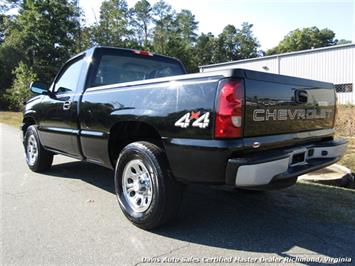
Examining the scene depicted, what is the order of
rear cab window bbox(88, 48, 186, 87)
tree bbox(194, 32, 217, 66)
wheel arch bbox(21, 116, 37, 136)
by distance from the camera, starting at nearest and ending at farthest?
rear cab window bbox(88, 48, 186, 87)
wheel arch bbox(21, 116, 37, 136)
tree bbox(194, 32, 217, 66)

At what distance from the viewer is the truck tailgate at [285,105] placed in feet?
11.1

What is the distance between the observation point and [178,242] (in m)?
3.69

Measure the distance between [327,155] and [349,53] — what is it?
2311 centimetres

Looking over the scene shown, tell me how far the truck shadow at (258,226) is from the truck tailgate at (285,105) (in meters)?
1.00

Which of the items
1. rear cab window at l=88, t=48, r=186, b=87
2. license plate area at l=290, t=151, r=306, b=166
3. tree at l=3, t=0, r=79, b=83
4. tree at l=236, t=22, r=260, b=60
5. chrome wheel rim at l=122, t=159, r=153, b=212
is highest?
tree at l=236, t=22, r=260, b=60

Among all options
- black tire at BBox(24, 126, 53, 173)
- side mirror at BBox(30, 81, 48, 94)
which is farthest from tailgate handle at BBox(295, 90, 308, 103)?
black tire at BBox(24, 126, 53, 173)

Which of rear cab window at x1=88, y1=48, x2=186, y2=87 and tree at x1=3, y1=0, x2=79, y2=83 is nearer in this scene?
rear cab window at x1=88, y1=48, x2=186, y2=87

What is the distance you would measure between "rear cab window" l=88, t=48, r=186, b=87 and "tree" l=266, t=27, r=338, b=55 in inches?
3074

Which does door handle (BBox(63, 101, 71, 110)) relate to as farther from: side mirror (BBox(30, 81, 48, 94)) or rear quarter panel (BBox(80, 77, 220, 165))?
side mirror (BBox(30, 81, 48, 94))

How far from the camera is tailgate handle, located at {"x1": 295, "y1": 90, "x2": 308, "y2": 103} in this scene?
3.90 meters

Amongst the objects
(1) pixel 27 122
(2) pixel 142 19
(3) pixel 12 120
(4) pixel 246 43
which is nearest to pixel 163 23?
(2) pixel 142 19

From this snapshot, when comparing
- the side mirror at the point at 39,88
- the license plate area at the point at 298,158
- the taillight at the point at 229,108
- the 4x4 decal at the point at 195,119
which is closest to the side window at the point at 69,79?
the side mirror at the point at 39,88

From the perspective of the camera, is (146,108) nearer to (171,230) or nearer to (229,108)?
(229,108)

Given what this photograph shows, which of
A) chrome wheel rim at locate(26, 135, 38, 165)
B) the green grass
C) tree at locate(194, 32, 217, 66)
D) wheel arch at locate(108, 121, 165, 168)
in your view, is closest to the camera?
wheel arch at locate(108, 121, 165, 168)
